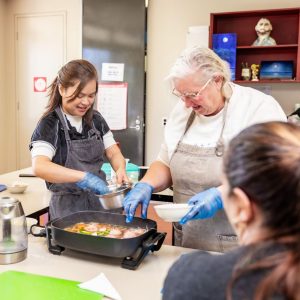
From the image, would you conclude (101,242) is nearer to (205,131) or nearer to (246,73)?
(205,131)

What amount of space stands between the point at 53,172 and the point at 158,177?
484 millimetres

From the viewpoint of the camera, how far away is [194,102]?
5.43 ft

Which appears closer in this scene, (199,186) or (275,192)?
(275,192)

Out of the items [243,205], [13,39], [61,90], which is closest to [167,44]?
[13,39]

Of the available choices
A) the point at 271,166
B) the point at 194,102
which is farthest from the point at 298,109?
the point at 271,166

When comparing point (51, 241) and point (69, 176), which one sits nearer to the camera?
point (51, 241)

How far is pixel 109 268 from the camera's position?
1.38 m

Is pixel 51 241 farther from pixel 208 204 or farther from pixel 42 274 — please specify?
pixel 208 204

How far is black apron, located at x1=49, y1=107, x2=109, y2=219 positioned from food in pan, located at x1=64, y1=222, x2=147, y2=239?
10.8 inches

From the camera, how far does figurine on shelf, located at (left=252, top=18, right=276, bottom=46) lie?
378 cm

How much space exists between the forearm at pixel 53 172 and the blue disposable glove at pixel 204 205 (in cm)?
58

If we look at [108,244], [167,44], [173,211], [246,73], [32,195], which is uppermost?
[167,44]

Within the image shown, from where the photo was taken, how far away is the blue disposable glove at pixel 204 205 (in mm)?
1413

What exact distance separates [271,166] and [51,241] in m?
1.10
